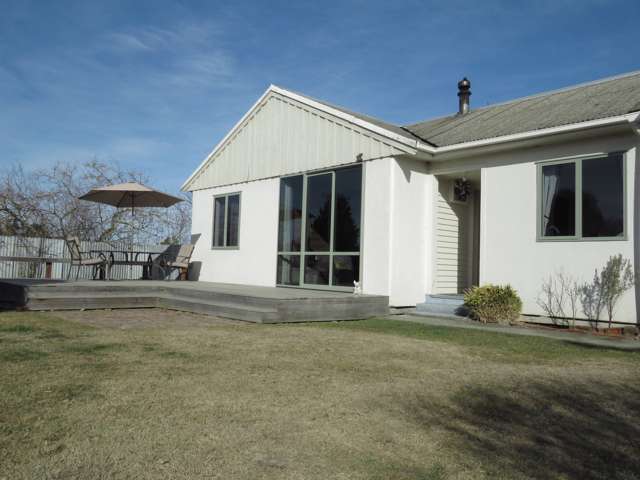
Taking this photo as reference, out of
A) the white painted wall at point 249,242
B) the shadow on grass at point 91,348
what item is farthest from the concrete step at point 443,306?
the shadow on grass at point 91,348

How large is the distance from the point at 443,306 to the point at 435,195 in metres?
2.03

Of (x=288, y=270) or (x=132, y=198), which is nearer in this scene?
(x=288, y=270)

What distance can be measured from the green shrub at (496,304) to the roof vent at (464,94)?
5.83 meters

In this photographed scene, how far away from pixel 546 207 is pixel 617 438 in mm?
5476

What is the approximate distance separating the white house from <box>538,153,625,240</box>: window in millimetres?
15

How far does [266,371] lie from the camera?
411 cm

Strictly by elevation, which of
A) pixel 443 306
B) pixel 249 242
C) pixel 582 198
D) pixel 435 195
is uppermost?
pixel 435 195

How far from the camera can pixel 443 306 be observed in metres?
8.66

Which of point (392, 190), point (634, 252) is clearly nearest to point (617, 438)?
point (634, 252)

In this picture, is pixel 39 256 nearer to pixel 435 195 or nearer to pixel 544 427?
pixel 435 195

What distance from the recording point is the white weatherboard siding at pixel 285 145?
30.7 feet

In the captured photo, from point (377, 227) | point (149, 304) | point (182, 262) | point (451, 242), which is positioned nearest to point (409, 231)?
point (377, 227)

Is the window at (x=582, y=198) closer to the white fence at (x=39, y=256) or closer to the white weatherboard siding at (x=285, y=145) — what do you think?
the white weatherboard siding at (x=285, y=145)

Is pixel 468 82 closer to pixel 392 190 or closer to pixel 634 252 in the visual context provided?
pixel 392 190
